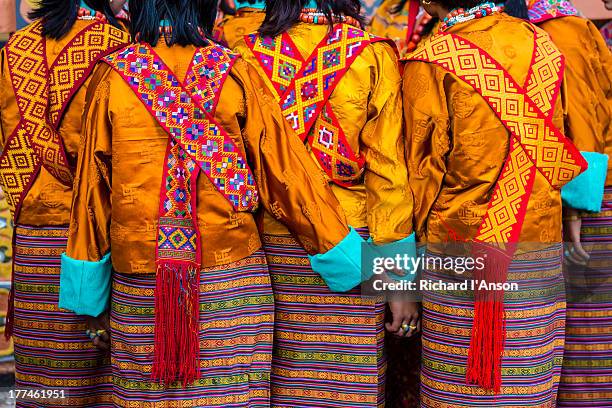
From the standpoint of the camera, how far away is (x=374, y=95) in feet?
9.52

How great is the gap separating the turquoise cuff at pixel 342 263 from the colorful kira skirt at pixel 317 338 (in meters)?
0.13

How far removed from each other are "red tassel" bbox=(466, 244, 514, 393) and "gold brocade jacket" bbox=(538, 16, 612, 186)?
614 mm

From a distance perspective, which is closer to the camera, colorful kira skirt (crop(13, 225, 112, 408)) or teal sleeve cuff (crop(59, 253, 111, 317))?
teal sleeve cuff (crop(59, 253, 111, 317))

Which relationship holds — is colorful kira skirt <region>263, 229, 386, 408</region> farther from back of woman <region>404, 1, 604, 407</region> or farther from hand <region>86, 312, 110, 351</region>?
hand <region>86, 312, 110, 351</region>

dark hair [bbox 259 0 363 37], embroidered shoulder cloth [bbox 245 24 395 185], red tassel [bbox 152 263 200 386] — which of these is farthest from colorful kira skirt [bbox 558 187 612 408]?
red tassel [bbox 152 263 200 386]

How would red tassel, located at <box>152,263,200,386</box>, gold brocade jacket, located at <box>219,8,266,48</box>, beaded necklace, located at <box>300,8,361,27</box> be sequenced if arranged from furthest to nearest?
gold brocade jacket, located at <box>219,8,266,48</box>, beaded necklace, located at <box>300,8,361,27</box>, red tassel, located at <box>152,263,200,386</box>

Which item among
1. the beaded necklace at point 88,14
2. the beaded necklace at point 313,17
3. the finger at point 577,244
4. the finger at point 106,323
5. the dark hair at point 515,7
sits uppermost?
the dark hair at point 515,7

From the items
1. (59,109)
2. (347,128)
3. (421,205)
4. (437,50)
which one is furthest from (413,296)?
(59,109)

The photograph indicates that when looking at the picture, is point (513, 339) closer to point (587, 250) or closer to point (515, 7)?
point (587, 250)

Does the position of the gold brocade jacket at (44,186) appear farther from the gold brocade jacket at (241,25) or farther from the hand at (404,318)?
the hand at (404,318)

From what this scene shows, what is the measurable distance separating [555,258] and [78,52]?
70.7 inches

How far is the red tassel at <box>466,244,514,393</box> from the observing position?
108 inches

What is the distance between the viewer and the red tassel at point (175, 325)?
98.6 inches

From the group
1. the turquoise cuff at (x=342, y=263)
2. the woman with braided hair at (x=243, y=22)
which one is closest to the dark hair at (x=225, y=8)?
the woman with braided hair at (x=243, y=22)
